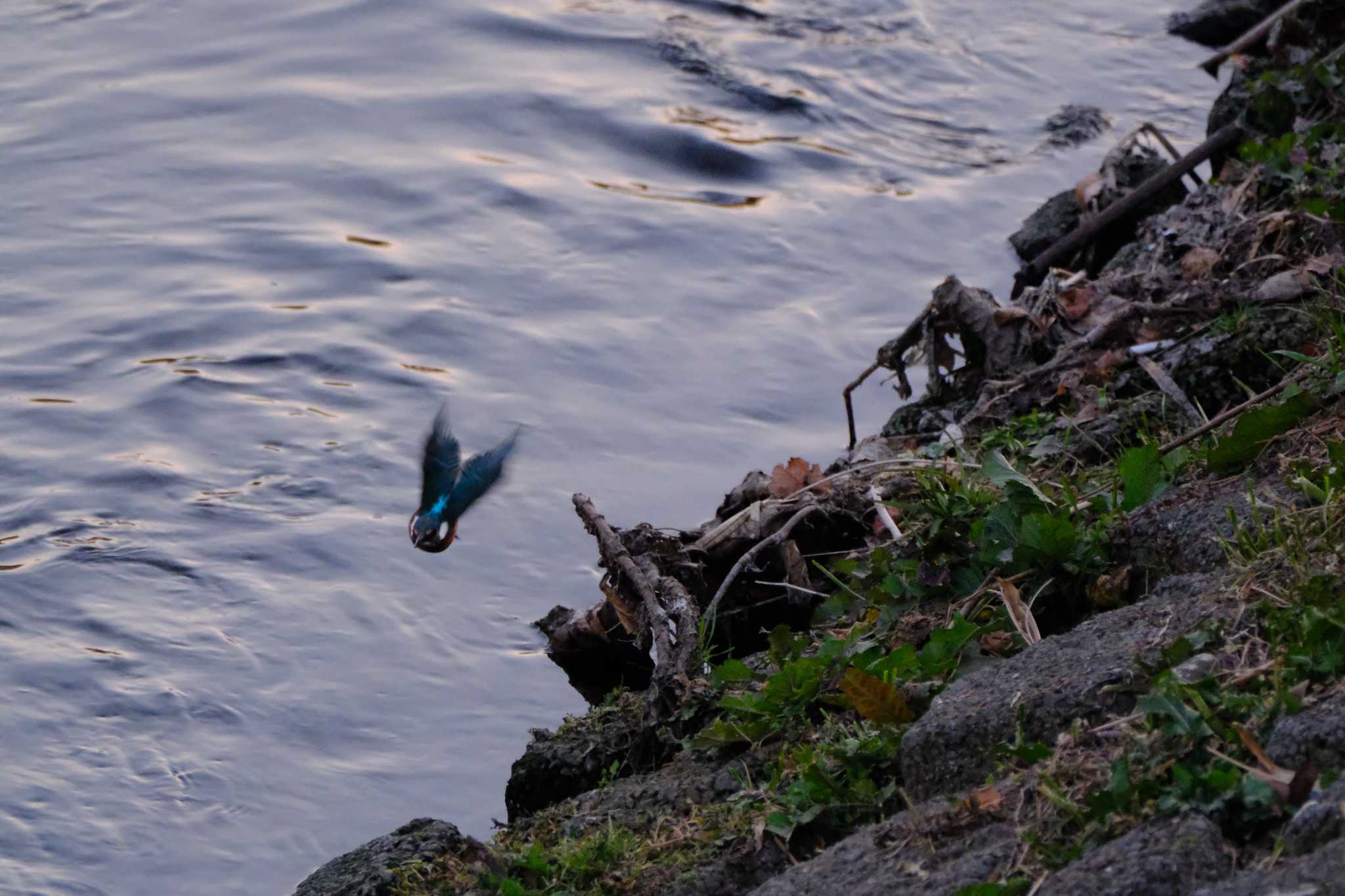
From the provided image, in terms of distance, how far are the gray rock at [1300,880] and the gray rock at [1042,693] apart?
2.10 feet

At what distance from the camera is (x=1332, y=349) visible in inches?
134

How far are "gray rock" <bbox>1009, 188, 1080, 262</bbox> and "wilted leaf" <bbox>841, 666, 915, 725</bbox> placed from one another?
4849 millimetres

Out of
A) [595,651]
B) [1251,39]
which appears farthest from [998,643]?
[1251,39]

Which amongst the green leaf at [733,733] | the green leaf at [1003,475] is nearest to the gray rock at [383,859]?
the green leaf at [733,733]

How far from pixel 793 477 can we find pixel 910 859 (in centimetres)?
224

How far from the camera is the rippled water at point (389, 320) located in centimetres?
473

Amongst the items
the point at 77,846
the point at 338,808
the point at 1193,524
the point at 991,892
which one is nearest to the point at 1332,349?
the point at 1193,524

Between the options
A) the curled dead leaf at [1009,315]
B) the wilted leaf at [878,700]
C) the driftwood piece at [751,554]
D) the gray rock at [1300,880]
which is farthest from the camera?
the curled dead leaf at [1009,315]

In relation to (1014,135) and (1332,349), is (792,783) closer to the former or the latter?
(1332,349)

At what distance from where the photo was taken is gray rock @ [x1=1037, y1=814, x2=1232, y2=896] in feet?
6.53

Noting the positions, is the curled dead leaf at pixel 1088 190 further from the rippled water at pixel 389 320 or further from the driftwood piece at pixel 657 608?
the driftwood piece at pixel 657 608

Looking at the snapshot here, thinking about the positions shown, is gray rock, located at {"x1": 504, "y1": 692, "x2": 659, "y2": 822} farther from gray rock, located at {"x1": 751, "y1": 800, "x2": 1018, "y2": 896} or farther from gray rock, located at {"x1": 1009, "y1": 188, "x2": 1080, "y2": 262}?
gray rock, located at {"x1": 1009, "y1": 188, "x2": 1080, "y2": 262}

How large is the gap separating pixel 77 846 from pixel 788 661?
2.28m

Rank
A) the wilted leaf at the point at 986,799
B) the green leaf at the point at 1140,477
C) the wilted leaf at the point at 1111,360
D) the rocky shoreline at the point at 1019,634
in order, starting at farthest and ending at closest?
1. the wilted leaf at the point at 1111,360
2. the green leaf at the point at 1140,477
3. the wilted leaf at the point at 986,799
4. the rocky shoreline at the point at 1019,634
